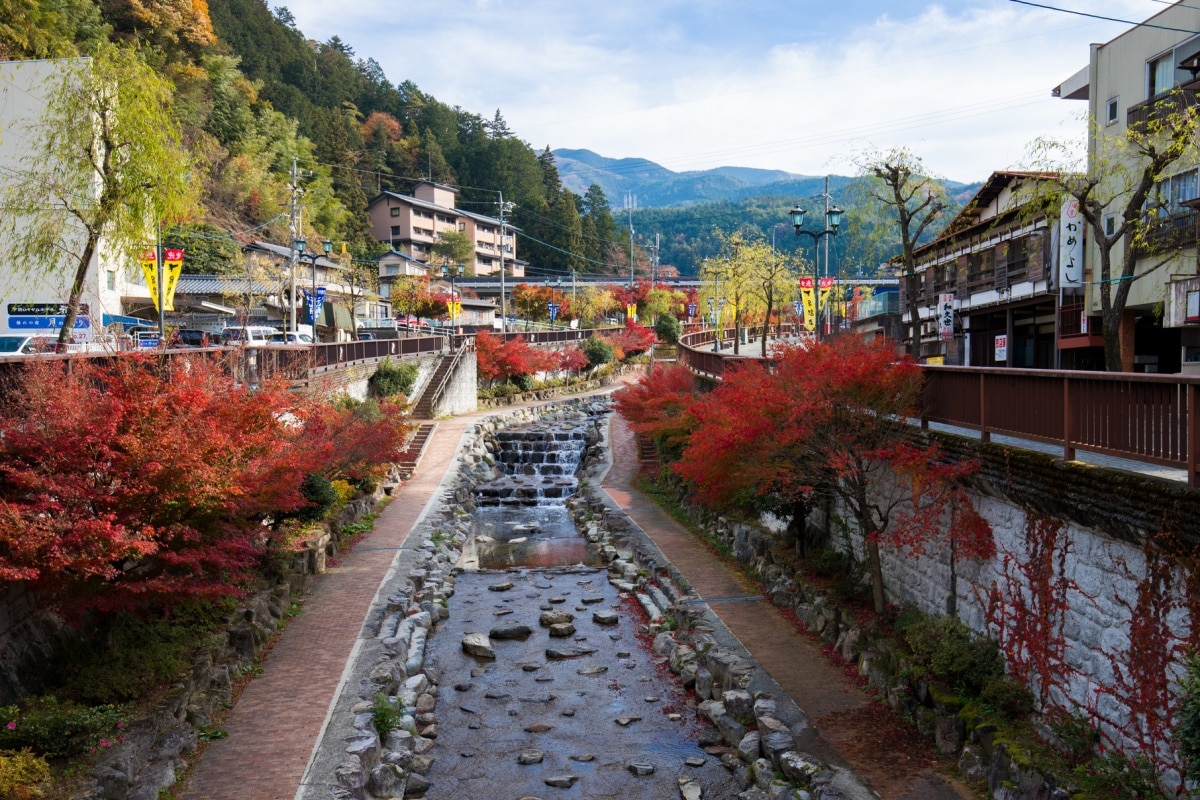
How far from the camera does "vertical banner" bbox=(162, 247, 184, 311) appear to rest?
25766 millimetres

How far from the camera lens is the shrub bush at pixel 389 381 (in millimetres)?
36094

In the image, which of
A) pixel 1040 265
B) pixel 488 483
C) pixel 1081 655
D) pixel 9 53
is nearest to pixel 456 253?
pixel 9 53

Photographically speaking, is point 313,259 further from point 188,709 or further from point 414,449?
point 188,709

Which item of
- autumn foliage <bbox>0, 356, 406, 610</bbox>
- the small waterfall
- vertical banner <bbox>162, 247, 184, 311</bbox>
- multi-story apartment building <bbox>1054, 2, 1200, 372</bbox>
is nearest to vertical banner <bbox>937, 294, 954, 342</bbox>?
multi-story apartment building <bbox>1054, 2, 1200, 372</bbox>

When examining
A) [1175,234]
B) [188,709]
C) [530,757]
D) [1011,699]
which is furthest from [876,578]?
[1175,234]

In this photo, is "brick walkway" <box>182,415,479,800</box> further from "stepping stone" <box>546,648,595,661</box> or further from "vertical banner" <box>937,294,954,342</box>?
"vertical banner" <box>937,294,954,342</box>

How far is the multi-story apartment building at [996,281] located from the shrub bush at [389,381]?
2175cm

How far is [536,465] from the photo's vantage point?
121 feet

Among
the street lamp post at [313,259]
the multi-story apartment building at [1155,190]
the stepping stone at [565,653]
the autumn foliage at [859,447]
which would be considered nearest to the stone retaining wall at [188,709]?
the stepping stone at [565,653]

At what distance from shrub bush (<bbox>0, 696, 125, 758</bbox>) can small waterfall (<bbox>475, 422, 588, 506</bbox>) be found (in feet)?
70.9

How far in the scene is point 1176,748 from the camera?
7.57m

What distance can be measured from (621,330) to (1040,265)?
140 ft

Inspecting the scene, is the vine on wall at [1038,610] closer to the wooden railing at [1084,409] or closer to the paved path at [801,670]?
the wooden railing at [1084,409]

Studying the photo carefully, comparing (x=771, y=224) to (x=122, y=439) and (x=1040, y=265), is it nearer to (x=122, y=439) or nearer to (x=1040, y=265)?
(x=1040, y=265)
